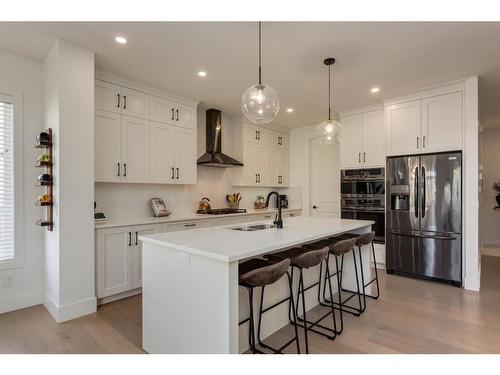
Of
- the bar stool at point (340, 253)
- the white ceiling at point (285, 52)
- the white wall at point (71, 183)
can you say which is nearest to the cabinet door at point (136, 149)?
the white ceiling at point (285, 52)

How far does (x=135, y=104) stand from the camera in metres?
3.47

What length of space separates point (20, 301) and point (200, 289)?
2.31 m

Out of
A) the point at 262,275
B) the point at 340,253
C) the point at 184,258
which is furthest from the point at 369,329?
the point at 184,258

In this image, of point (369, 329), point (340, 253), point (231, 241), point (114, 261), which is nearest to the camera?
point (231, 241)

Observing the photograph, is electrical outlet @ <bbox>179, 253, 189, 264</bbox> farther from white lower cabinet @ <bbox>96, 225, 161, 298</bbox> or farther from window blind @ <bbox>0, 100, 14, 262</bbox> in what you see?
window blind @ <bbox>0, 100, 14, 262</bbox>

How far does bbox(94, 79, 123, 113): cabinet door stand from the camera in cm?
313

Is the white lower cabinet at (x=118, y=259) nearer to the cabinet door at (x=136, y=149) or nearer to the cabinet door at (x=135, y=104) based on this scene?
the cabinet door at (x=136, y=149)

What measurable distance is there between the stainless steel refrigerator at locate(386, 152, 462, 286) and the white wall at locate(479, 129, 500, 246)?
3.19m

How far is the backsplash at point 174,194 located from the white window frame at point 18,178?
739mm

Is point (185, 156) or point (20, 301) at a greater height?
point (185, 156)

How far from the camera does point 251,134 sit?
16.8ft

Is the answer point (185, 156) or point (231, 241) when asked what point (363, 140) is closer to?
point (185, 156)

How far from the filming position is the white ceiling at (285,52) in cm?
231

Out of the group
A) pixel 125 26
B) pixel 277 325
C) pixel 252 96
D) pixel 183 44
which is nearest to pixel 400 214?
pixel 277 325
